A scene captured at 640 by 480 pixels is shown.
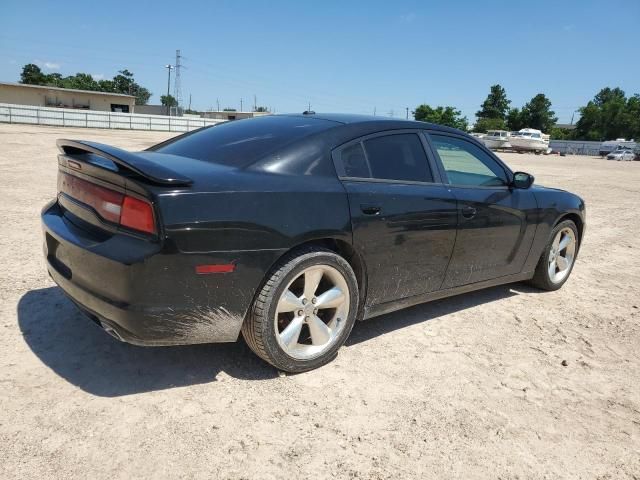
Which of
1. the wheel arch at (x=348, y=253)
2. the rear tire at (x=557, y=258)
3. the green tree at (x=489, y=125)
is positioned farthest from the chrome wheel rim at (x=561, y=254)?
the green tree at (x=489, y=125)

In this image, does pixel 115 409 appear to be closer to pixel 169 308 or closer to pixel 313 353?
pixel 169 308

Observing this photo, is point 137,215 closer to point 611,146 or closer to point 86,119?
point 86,119

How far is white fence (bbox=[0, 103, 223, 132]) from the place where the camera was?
112 ft

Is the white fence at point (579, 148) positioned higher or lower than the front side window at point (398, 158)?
higher

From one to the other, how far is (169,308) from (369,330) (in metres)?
1.68

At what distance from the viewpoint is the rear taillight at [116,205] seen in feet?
7.59

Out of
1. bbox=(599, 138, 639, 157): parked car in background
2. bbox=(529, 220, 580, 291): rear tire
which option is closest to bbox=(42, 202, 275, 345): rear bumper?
bbox=(529, 220, 580, 291): rear tire

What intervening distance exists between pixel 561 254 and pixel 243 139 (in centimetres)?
350

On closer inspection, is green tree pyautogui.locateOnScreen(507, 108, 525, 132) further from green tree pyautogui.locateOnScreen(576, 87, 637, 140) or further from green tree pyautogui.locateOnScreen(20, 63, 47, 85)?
green tree pyautogui.locateOnScreen(20, 63, 47, 85)

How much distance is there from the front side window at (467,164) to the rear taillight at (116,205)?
2170 mm

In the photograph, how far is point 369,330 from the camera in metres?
3.61

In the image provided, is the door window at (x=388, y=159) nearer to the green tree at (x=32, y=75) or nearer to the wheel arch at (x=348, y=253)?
the wheel arch at (x=348, y=253)

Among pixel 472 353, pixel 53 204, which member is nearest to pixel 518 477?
pixel 472 353

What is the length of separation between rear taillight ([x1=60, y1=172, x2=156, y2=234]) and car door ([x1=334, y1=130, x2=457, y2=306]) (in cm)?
116
